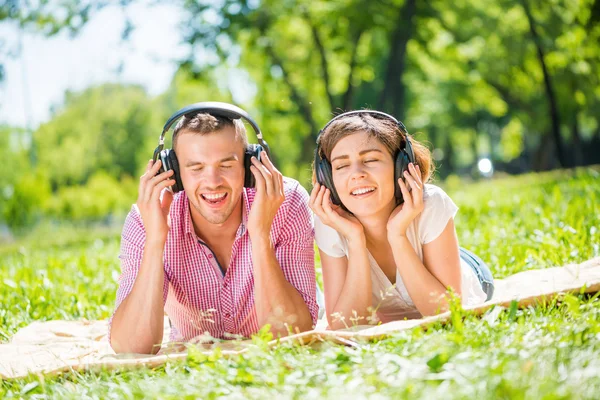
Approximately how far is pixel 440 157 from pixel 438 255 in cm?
4251

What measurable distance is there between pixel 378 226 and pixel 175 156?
4.20 feet

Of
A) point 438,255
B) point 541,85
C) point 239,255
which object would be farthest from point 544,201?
point 541,85

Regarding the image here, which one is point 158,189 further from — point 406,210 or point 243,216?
point 406,210

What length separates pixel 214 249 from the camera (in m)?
4.02

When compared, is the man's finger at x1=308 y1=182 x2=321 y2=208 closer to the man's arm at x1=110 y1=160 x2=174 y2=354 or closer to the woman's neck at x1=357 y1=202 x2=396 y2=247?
the woman's neck at x1=357 y1=202 x2=396 y2=247

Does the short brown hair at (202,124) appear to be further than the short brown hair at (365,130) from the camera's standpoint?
No

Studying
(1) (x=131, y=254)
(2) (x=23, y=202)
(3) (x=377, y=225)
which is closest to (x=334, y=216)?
→ (3) (x=377, y=225)

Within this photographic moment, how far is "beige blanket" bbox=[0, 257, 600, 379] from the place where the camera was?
3.07 metres

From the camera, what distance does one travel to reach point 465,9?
61.6ft

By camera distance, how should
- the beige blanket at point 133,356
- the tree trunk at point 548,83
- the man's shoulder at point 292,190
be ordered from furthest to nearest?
1. the tree trunk at point 548,83
2. the man's shoulder at point 292,190
3. the beige blanket at point 133,356

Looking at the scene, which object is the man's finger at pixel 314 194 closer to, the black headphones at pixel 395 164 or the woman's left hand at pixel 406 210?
the black headphones at pixel 395 164

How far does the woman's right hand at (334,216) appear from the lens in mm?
3744

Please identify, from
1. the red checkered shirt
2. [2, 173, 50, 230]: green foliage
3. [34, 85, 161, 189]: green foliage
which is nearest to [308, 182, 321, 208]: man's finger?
the red checkered shirt

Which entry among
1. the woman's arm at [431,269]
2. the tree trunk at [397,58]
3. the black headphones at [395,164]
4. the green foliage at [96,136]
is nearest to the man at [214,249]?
the black headphones at [395,164]
